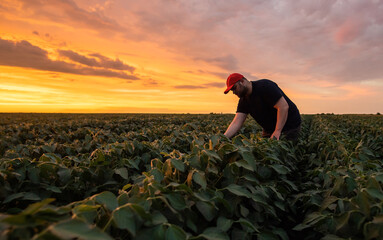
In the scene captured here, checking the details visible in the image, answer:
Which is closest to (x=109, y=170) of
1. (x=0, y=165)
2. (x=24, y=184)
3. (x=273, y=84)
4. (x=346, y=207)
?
(x=24, y=184)

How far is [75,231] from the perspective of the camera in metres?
1.00

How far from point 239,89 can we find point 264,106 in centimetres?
69

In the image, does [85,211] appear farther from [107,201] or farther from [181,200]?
[181,200]

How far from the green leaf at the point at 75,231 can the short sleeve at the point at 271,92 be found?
15.1 ft

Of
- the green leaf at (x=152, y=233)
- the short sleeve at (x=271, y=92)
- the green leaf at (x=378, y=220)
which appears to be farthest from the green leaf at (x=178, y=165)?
the short sleeve at (x=271, y=92)

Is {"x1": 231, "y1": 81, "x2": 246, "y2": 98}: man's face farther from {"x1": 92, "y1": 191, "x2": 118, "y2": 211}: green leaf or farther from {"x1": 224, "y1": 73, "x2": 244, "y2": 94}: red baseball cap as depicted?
{"x1": 92, "y1": 191, "x2": 118, "y2": 211}: green leaf

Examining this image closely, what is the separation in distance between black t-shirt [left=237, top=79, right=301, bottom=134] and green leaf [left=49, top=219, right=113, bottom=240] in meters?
4.62

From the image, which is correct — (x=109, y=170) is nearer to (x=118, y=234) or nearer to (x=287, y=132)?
(x=118, y=234)

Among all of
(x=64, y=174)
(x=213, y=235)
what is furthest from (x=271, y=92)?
(x=213, y=235)

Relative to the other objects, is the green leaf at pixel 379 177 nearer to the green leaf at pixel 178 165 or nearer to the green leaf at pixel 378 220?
the green leaf at pixel 378 220

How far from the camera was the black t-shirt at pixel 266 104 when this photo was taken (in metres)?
5.19

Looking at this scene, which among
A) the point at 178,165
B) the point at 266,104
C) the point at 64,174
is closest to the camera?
the point at 178,165

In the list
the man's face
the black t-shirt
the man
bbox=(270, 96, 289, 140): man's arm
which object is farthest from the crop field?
the man's face

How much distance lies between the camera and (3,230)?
1.07 m
